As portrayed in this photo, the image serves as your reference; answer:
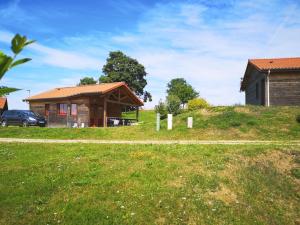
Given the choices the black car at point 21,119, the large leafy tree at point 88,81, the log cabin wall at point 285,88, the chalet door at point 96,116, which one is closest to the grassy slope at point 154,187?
the log cabin wall at point 285,88

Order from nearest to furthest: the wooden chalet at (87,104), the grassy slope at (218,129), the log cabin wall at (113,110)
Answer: the grassy slope at (218,129) < the wooden chalet at (87,104) < the log cabin wall at (113,110)

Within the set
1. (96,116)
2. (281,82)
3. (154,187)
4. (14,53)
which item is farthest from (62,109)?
(14,53)

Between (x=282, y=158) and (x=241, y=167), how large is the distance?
1.79m

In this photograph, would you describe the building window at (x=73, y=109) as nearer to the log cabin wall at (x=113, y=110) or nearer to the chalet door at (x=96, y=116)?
the chalet door at (x=96, y=116)

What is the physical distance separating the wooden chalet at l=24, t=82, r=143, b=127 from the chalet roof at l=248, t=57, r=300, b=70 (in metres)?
13.1

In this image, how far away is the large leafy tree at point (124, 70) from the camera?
236ft

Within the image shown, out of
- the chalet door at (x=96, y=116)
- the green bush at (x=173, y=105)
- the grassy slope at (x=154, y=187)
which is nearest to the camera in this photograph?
the grassy slope at (x=154, y=187)

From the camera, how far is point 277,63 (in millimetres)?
28828

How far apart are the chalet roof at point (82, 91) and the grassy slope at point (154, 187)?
2091 centimetres

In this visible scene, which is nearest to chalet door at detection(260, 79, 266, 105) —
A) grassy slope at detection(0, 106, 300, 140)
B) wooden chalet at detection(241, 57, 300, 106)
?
wooden chalet at detection(241, 57, 300, 106)

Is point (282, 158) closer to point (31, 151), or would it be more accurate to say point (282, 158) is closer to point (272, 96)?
point (31, 151)

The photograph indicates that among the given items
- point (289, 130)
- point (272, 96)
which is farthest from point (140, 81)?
point (289, 130)

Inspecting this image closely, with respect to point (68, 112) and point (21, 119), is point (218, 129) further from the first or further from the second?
point (21, 119)

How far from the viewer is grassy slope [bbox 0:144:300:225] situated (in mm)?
8016
